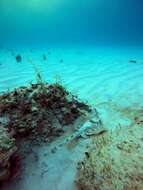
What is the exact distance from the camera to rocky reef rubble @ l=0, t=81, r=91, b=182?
2.83 metres

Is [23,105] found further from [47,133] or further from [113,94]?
[113,94]

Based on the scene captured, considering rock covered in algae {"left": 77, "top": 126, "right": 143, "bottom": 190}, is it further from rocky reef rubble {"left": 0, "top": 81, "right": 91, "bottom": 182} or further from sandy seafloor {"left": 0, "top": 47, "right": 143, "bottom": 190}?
rocky reef rubble {"left": 0, "top": 81, "right": 91, "bottom": 182}

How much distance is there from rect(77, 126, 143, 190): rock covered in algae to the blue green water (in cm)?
5643

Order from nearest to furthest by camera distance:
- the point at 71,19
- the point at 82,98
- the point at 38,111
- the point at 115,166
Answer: the point at 115,166, the point at 38,111, the point at 82,98, the point at 71,19

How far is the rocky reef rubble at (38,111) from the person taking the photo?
9.29 ft

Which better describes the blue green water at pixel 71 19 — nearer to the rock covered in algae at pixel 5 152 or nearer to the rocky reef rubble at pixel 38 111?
the rocky reef rubble at pixel 38 111

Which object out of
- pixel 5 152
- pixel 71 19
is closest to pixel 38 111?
pixel 5 152

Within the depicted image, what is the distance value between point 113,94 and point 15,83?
10.9 feet

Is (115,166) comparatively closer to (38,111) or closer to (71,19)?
(38,111)

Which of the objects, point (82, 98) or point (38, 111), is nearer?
point (38, 111)

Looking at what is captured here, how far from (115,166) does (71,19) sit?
4505 inches

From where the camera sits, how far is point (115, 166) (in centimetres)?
199

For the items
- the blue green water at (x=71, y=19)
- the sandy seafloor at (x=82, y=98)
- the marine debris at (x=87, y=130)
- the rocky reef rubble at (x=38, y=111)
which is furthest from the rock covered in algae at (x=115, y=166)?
the blue green water at (x=71, y=19)

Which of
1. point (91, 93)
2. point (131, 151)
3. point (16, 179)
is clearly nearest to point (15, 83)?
point (91, 93)
